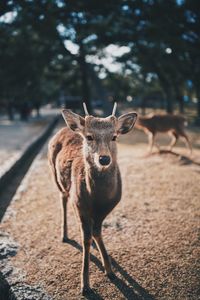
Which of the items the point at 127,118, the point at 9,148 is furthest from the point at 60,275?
the point at 9,148

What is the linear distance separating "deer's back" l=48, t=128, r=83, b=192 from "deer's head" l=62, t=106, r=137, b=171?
440 millimetres

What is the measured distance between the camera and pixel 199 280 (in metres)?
3.36

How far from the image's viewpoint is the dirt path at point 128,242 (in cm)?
333

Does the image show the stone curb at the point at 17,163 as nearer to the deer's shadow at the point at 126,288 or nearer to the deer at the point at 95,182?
the deer at the point at 95,182

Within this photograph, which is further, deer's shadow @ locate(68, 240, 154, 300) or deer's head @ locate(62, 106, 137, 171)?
deer's head @ locate(62, 106, 137, 171)

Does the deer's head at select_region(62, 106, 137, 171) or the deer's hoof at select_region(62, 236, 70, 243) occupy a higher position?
the deer's head at select_region(62, 106, 137, 171)

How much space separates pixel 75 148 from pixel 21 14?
10983 mm

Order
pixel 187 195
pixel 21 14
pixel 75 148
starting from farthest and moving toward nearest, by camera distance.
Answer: pixel 21 14 → pixel 187 195 → pixel 75 148

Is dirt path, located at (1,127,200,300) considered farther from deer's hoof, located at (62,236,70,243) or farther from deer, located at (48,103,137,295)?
deer, located at (48,103,137,295)

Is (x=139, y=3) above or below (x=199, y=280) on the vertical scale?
above

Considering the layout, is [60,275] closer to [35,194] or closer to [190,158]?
[35,194]

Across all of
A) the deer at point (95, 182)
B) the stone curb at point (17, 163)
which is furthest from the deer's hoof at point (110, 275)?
the stone curb at point (17, 163)

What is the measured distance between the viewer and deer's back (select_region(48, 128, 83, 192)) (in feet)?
13.5

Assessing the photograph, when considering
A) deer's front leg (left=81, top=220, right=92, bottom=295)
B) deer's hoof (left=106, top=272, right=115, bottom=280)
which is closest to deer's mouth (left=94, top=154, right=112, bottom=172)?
deer's front leg (left=81, top=220, right=92, bottom=295)
